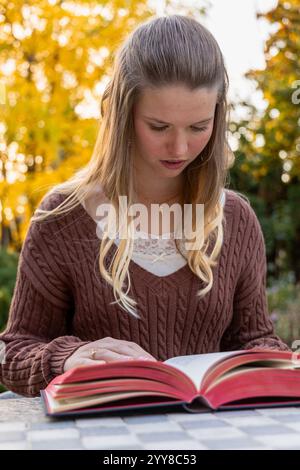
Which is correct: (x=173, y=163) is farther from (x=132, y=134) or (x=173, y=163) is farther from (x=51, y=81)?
(x=51, y=81)

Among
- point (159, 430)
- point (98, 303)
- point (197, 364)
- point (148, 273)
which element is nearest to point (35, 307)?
point (98, 303)

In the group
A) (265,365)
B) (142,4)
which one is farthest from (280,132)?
(265,365)

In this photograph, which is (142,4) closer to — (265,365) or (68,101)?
(68,101)

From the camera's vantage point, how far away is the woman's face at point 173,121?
1.59 metres

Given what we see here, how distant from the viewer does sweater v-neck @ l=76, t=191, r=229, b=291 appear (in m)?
1.83

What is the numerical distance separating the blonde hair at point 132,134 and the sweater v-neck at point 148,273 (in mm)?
23

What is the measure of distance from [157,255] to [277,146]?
3.90 m

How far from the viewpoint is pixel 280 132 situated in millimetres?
5348

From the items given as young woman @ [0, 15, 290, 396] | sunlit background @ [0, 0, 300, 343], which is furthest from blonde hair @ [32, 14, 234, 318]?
sunlit background @ [0, 0, 300, 343]

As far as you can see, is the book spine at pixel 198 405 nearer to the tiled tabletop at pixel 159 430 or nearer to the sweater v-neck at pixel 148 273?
the tiled tabletop at pixel 159 430

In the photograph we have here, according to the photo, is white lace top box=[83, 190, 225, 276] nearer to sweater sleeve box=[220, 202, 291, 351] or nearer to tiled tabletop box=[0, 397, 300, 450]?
sweater sleeve box=[220, 202, 291, 351]

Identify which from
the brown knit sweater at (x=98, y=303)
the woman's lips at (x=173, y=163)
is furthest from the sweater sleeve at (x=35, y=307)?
the woman's lips at (x=173, y=163)
